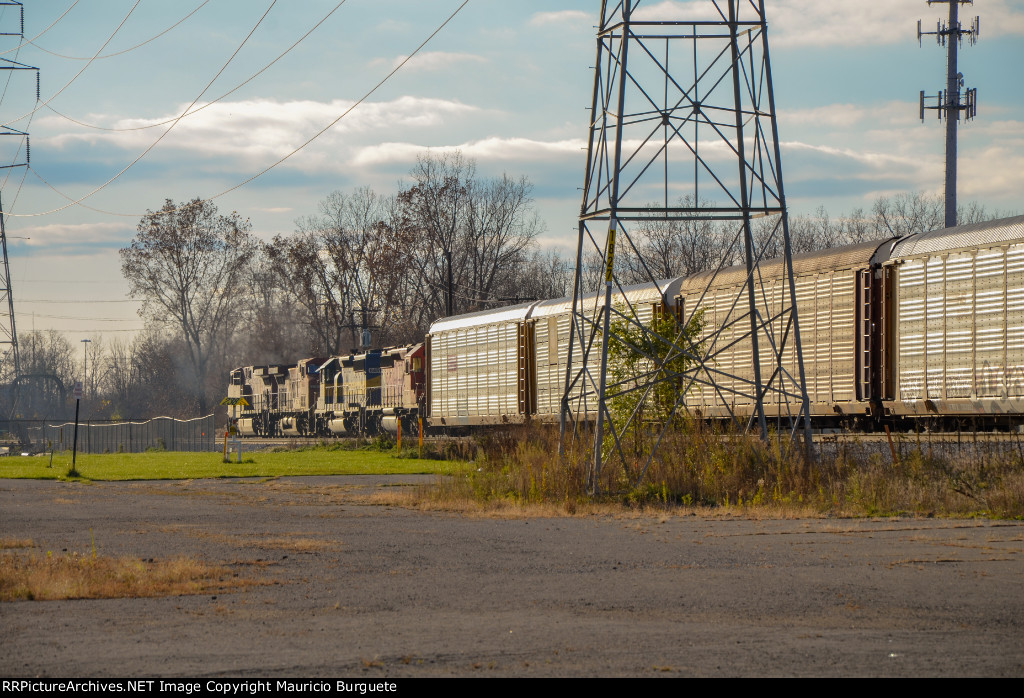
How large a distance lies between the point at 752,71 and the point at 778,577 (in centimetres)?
907

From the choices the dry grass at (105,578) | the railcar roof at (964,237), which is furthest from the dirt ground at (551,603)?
the railcar roof at (964,237)

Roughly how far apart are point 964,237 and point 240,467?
17.1m

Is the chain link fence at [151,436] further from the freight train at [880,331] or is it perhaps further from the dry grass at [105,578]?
the dry grass at [105,578]

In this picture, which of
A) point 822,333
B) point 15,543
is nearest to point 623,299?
point 822,333

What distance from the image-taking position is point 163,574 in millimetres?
8367

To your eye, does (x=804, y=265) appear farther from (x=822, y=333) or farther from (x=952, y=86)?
(x=952, y=86)

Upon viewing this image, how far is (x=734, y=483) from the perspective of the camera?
14.5 metres

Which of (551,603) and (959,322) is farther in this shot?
(959,322)

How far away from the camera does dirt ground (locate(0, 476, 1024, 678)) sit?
5.31 m

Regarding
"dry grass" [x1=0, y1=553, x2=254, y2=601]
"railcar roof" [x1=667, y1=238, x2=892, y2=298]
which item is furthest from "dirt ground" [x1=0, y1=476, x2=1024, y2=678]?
"railcar roof" [x1=667, y1=238, x2=892, y2=298]

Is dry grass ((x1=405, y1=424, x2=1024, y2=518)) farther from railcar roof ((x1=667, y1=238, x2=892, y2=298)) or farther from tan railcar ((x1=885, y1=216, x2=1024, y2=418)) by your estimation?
railcar roof ((x1=667, y1=238, x2=892, y2=298))
